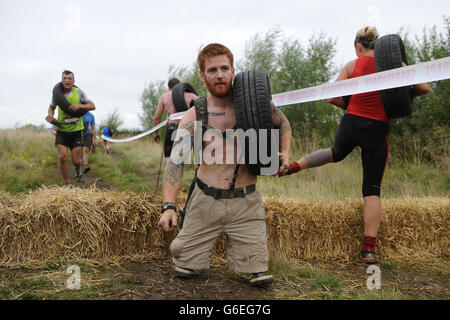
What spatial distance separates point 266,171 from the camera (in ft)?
8.57

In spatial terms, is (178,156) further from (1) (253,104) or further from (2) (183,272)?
(2) (183,272)

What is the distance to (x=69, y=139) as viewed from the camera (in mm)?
6188

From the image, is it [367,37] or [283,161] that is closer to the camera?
[283,161]

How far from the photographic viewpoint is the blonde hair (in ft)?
11.0

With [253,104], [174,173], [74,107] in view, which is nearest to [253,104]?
[253,104]

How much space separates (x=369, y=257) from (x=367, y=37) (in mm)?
1949

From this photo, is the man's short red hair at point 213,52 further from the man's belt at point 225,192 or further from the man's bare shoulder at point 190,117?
the man's belt at point 225,192

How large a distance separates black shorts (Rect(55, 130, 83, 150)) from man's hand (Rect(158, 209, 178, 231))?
14.0 ft

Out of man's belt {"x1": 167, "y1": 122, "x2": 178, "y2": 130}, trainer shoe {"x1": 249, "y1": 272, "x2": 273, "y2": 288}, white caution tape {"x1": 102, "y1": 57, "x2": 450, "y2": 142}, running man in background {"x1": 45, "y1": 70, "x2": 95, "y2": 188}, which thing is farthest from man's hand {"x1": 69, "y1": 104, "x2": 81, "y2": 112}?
trainer shoe {"x1": 249, "y1": 272, "x2": 273, "y2": 288}

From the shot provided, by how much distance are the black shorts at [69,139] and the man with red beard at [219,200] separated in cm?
408

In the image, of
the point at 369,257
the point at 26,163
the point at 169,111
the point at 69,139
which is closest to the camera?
the point at 369,257

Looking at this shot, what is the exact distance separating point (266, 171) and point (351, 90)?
1206mm
